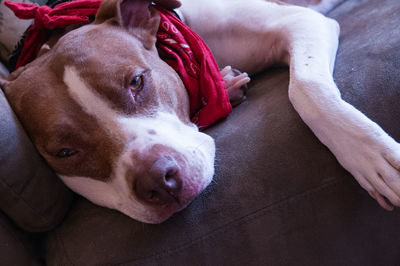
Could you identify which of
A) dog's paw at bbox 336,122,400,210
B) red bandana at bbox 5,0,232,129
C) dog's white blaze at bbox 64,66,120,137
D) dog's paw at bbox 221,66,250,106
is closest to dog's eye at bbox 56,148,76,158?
dog's white blaze at bbox 64,66,120,137

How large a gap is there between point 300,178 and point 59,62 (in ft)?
3.38

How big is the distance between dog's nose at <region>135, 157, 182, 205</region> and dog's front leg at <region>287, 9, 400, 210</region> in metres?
0.51

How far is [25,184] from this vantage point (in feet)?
4.10

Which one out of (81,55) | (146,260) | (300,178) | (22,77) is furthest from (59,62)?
(300,178)

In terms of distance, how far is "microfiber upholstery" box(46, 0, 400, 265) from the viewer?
118 centimetres

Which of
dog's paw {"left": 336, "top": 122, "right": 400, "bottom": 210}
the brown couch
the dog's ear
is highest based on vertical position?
the dog's ear

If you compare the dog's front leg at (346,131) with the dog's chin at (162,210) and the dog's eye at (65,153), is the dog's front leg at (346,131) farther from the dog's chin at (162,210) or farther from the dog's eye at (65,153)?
the dog's eye at (65,153)

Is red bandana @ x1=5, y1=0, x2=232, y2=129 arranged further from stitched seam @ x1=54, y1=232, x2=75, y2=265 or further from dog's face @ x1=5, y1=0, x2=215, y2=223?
stitched seam @ x1=54, y1=232, x2=75, y2=265

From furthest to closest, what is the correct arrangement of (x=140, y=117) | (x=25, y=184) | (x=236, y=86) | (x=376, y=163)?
(x=236, y=86) → (x=140, y=117) → (x=25, y=184) → (x=376, y=163)

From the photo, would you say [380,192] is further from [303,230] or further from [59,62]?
[59,62]

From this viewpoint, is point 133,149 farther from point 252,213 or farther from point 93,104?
point 252,213

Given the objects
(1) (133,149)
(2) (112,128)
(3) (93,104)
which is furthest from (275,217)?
(3) (93,104)

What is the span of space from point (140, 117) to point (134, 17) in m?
0.64

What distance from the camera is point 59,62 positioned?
1429 millimetres
